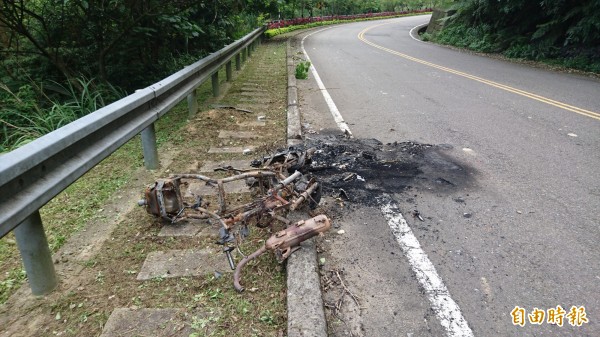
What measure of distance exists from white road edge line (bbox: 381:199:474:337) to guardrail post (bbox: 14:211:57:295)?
2290 millimetres

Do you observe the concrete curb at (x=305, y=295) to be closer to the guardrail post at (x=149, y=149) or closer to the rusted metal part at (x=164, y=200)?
the rusted metal part at (x=164, y=200)

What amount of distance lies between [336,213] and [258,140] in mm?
2147

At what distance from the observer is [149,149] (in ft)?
13.5

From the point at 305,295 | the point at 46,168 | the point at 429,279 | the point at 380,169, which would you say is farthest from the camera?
the point at 380,169

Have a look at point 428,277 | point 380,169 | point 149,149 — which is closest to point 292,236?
point 428,277

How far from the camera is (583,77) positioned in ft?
36.7

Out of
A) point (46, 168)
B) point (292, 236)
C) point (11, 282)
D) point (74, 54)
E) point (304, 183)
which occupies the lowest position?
point (11, 282)

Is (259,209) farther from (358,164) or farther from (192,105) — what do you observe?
(192,105)

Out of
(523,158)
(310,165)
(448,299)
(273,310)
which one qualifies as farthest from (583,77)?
(273,310)

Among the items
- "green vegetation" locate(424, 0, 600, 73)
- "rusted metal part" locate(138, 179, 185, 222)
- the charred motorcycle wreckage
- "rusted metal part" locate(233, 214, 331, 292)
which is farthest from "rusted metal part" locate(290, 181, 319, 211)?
"green vegetation" locate(424, 0, 600, 73)

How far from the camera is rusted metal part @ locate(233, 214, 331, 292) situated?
2.58 metres

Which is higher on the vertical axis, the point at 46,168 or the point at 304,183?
the point at 46,168

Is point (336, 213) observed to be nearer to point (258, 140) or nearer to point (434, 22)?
point (258, 140)

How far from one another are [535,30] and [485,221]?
16.2m
